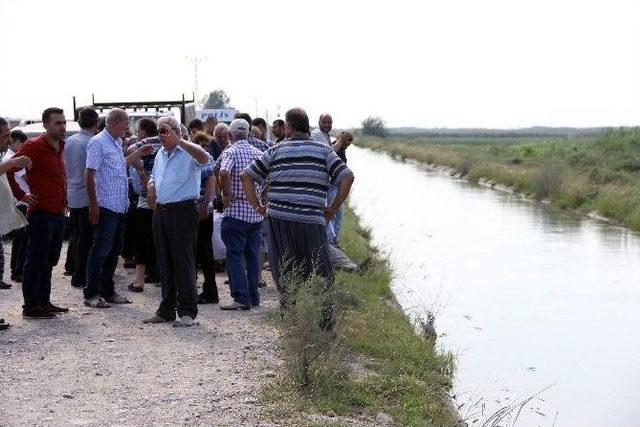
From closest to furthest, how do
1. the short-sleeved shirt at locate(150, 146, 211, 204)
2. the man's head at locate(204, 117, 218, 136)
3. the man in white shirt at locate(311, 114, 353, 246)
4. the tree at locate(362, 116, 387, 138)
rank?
1. the short-sleeved shirt at locate(150, 146, 211, 204)
2. the man in white shirt at locate(311, 114, 353, 246)
3. the man's head at locate(204, 117, 218, 136)
4. the tree at locate(362, 116, 387, 138)

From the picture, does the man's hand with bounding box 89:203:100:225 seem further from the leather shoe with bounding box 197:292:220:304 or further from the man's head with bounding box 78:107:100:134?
the leather shoe with bounding box 197:292:220:304

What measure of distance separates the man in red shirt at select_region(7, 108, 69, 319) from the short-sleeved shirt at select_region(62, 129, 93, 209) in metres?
1.08

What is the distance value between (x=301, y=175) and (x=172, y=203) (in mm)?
1311

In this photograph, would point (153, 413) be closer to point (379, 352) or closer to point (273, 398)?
point (273, 398)

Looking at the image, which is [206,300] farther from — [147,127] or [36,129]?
[36,129]

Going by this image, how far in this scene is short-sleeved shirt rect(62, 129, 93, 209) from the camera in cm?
1075

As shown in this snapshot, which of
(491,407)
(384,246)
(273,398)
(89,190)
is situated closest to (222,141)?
(89,190)

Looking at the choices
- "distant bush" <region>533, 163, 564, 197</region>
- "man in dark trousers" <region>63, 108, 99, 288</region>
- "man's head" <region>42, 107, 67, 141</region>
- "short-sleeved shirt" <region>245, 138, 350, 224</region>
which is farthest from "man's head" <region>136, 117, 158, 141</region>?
"distant bush" <region>533, 163, 564, 197</region>

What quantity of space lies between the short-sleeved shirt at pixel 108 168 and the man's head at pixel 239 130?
1012 mm

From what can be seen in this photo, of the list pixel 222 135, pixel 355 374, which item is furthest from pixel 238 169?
pixel 355 374

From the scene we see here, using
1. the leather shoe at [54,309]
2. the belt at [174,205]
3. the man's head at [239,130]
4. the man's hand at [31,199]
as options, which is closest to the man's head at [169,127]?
the belt at [174,205]

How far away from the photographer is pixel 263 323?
31.9 ft

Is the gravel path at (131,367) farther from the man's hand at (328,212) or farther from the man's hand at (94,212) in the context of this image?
the man's hand at (328,212)

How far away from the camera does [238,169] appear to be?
10.1 m
